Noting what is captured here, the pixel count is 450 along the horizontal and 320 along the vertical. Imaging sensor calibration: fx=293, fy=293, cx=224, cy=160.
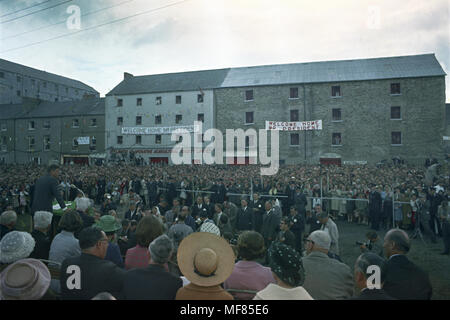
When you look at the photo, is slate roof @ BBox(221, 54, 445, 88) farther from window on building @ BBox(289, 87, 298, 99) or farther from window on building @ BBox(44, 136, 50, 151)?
window on building @ BBox(44, 136, 50, 151)

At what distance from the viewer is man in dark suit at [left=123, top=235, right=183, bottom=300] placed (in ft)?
9.37

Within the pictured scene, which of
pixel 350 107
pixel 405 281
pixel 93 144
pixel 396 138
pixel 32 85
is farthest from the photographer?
pixel 32 85

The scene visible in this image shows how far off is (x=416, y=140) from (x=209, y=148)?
22.0 meters

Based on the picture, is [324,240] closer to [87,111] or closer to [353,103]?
[353,103]

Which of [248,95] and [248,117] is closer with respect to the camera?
[248,117]

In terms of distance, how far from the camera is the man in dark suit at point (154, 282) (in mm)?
2855

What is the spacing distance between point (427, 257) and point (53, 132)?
4875 centimetres

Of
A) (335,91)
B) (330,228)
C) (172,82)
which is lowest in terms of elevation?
(330,228)

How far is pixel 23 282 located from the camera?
8.21 ft

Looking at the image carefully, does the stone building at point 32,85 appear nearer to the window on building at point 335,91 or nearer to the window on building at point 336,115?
the window on building at point 335,91

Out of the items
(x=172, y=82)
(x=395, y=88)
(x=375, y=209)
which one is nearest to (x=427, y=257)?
(x=375, y=209)

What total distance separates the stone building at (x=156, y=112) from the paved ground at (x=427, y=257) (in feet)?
82.1

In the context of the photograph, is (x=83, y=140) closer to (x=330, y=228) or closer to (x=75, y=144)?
(x=75, y=144)

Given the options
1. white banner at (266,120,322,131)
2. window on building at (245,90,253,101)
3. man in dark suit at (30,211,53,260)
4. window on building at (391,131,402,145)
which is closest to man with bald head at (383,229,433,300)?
man in dark suit at (30,211,53,260)
